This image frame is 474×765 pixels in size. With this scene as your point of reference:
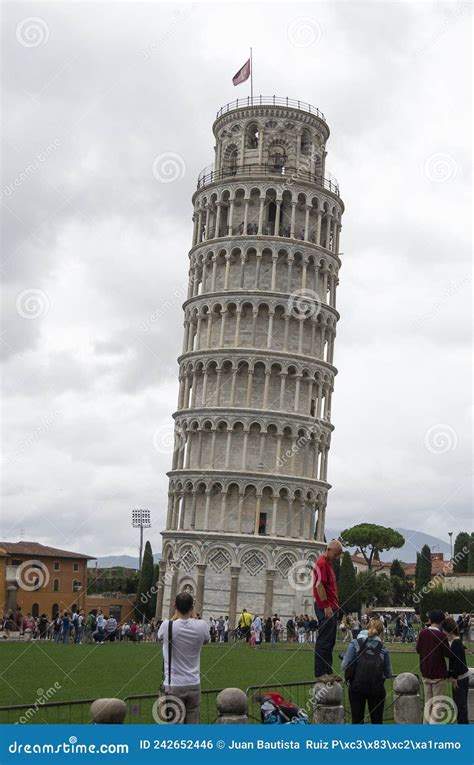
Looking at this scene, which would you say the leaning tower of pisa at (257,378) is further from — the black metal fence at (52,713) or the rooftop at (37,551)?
the black metal fence at (52,713)

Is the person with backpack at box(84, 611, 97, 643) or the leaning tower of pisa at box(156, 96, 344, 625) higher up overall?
the leaning tower of pisa at box(156, 96, 344, 625)

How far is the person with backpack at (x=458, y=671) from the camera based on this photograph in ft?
44.2

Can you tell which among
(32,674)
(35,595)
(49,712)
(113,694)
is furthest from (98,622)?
(35,595)

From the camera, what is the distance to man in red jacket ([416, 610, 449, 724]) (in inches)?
522

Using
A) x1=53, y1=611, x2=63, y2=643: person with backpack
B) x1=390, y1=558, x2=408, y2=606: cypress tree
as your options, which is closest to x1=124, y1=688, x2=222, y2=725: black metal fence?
x1=53, y1=611, x2=63, y2=643: person with backpack

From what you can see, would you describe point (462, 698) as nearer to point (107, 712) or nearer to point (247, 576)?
point (107, 712)

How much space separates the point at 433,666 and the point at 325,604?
2.12 meters

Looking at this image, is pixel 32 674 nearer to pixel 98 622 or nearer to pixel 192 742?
pixel 192 742

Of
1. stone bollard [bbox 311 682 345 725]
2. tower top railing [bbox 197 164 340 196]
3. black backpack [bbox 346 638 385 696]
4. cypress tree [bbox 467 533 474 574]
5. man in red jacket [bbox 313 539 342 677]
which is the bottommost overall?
stone bollard [bbox 311 682 345 725]

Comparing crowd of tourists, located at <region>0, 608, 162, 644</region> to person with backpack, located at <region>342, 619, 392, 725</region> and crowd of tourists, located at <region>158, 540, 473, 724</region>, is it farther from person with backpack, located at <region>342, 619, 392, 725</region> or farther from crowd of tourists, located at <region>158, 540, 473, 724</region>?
person with backpack, located at <region>342, 619, 392, 725</region>

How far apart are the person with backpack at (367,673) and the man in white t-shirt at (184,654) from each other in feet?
9.00

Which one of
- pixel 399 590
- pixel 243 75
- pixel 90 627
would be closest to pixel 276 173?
pixel 243 75

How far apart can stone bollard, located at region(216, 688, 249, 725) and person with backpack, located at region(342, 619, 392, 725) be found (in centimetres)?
165

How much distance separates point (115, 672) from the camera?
23.9m
